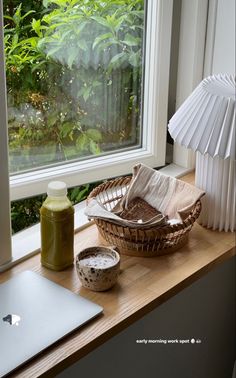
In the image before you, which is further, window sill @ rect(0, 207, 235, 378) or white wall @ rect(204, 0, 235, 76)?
white wall @ rect(204, 0, 235, 76)

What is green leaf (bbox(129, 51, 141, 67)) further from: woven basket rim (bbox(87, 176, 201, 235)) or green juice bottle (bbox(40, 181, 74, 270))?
green juice bottle (bbox(40, 181, 74, 270))

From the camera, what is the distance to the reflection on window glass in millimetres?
1324

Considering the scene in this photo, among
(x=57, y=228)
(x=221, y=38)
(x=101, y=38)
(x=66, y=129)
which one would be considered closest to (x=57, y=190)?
(x=57, y=228)

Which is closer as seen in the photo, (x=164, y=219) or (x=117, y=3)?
(x=164, y=219)

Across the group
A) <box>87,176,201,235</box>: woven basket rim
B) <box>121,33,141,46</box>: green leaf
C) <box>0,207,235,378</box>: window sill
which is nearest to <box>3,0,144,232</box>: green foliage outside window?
<box>121,33,141,46</box>: green leaf

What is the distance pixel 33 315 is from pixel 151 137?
0.74 meters

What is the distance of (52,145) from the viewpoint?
1475mm

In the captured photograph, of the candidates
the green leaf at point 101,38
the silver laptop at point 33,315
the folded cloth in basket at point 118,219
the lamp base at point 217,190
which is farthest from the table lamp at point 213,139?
the silver laptop at point 33,315

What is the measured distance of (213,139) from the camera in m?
1.31

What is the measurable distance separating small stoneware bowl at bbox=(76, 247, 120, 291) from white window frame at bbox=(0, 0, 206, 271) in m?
0.16

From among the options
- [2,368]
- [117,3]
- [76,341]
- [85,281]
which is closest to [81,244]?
[85,281]

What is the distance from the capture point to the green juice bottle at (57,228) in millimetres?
1192

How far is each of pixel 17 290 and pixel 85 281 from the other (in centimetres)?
14

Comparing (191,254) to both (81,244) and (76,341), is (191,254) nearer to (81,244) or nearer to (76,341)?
(81,244)
